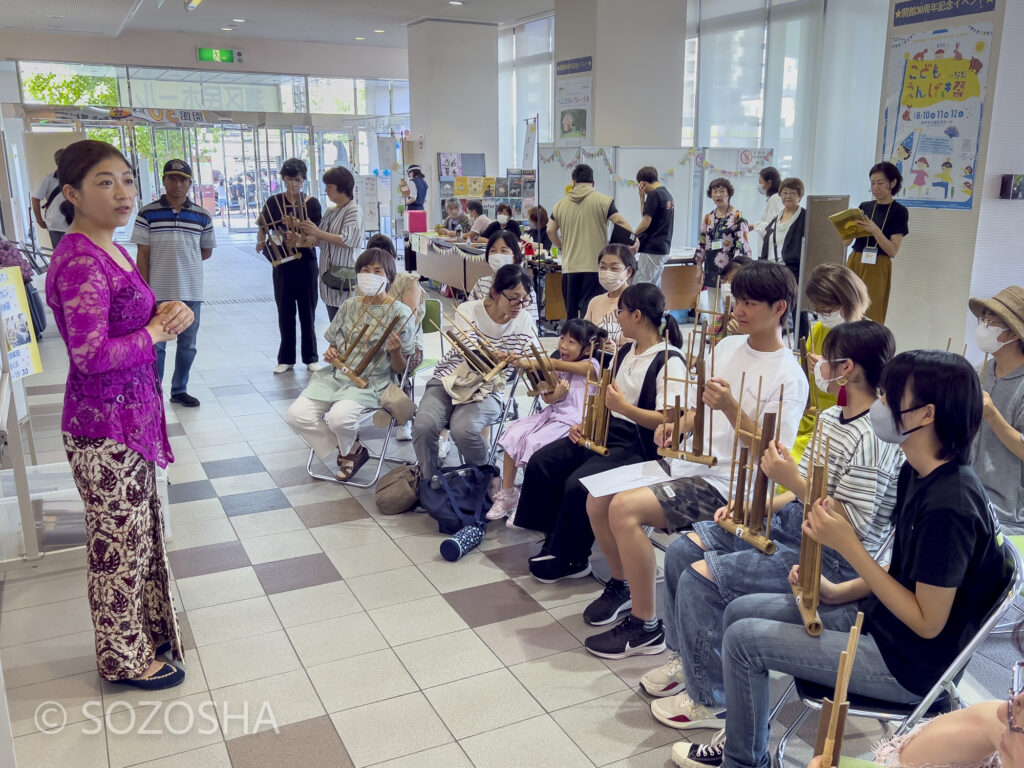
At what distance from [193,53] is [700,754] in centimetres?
1486

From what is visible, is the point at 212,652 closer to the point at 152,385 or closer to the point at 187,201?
the point at 152,385

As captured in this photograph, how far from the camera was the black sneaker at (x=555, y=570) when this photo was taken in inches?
131

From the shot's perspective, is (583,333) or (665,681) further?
(583,333)

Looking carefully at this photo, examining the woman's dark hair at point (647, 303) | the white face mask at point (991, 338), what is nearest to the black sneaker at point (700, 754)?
the woman's dark hair at point (647, 303)

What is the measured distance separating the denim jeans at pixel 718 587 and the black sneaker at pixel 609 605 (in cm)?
55

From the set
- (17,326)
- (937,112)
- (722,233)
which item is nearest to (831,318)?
(937,112)

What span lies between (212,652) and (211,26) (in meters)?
12.7

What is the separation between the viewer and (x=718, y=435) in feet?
9.15

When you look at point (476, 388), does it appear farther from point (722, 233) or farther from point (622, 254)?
point (722, 233)

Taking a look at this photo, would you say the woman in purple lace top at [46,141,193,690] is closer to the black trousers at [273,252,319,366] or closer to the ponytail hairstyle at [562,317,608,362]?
the ponytail hairstyle at [562,317,608,362]

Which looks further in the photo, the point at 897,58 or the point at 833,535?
the point at 897,58

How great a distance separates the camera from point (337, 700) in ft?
8.57

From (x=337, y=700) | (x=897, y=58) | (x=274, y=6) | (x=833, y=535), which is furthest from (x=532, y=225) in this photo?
(x=833, y=535)

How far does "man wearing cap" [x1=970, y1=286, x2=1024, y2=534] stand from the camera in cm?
275
